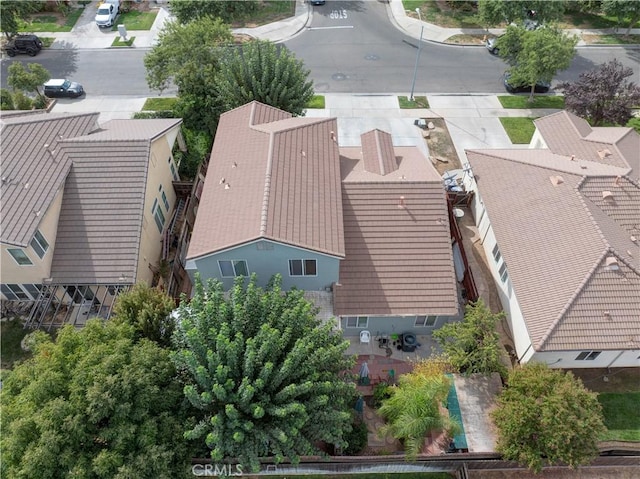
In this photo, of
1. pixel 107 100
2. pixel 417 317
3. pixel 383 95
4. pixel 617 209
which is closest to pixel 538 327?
pixel 417 317

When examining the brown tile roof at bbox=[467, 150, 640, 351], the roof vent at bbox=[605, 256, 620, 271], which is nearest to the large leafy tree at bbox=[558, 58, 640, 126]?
the brown tile roof at bbox=[467, 150, 640, 351]

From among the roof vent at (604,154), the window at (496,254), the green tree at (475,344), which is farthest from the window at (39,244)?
the roof vent at (604,154)

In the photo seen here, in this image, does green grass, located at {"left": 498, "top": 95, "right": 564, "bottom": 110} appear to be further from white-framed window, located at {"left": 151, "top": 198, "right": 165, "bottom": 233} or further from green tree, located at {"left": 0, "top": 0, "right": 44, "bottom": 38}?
green tree, located at {"left": 0, "top": 0, "right": 44, "bottom": 38}

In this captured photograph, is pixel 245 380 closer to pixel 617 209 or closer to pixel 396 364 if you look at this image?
pixel 396 364

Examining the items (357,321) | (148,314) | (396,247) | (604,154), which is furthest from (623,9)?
(148,314)

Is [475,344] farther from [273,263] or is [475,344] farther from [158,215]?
[158,215]

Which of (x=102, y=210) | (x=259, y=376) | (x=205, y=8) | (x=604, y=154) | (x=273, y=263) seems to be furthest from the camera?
(x=205, y=8)

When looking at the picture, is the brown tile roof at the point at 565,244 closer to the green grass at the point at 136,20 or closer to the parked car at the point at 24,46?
the green grass at the point at 136,20
